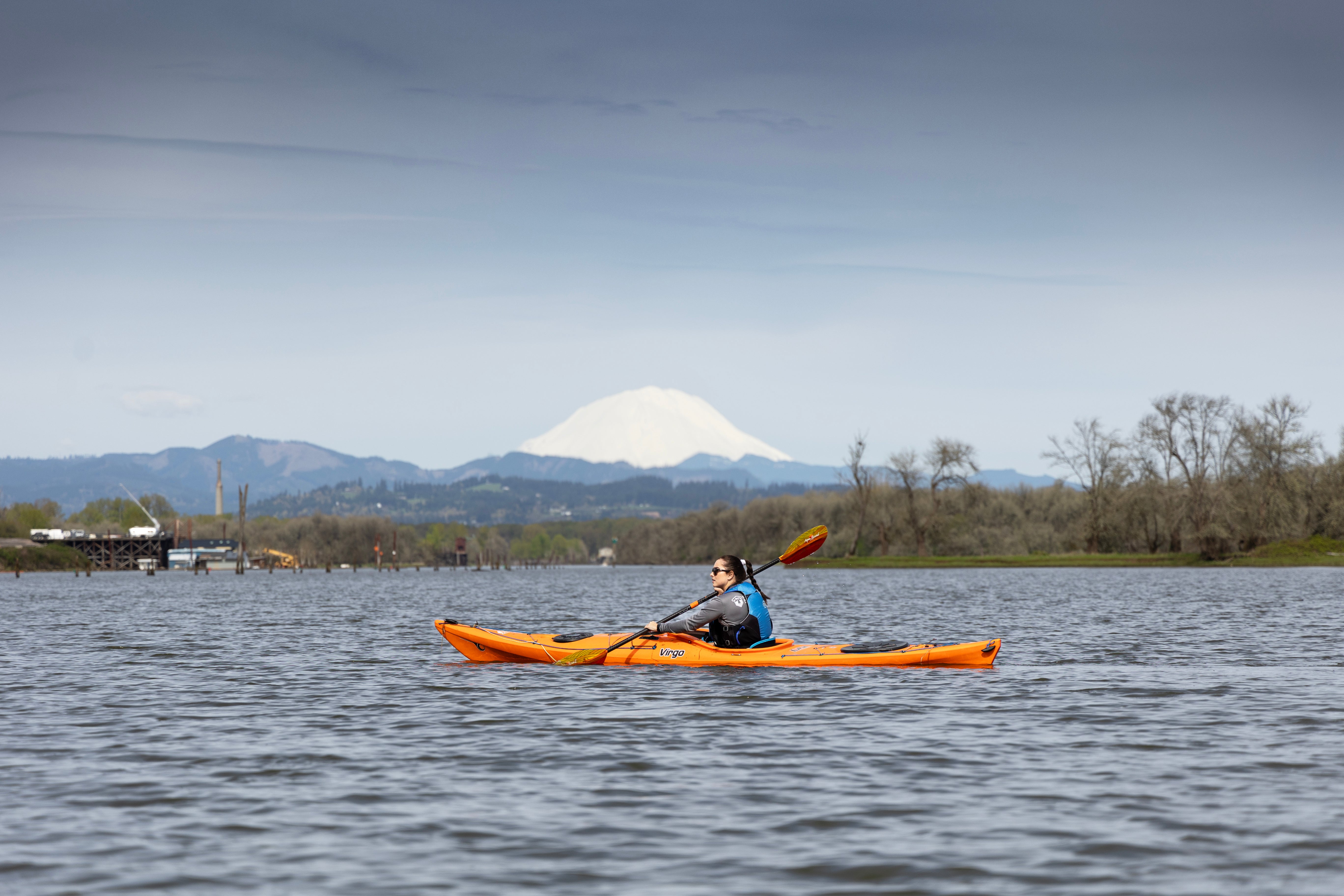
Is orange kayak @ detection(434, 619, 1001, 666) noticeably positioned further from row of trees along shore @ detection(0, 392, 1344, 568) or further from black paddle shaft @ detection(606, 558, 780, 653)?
row of trees along shore @ detection(0, 392, 1344, 568)

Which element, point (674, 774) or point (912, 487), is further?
point (912, 487)

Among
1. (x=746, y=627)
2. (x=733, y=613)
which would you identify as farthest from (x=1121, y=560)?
(x=733, y=613)

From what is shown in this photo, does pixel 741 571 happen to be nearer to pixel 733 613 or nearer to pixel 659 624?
pixel 733 613

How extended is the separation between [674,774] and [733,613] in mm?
8152

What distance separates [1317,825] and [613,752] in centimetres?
669

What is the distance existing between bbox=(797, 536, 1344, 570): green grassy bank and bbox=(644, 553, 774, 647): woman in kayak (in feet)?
257

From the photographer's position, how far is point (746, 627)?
64.0ft

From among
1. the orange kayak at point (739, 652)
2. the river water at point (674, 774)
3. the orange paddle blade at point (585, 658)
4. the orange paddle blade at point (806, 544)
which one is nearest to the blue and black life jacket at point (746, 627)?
the orange kayak at point (739, 652)

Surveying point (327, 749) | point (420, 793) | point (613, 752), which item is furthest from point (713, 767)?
point (327, 749)

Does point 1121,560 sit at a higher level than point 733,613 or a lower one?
lower

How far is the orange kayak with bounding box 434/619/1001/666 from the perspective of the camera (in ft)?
63.1

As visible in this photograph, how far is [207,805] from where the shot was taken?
10.1m

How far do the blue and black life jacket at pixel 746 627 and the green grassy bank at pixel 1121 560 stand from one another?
257ft

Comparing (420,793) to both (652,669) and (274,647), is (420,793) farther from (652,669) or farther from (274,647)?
(274,647)
